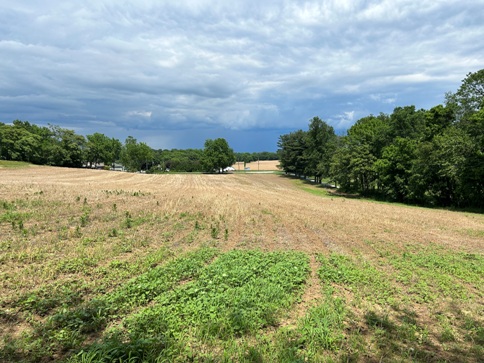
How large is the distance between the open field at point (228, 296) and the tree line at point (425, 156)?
20.3 metres

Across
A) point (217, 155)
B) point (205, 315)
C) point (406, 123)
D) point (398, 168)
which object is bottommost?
point (205, 315)

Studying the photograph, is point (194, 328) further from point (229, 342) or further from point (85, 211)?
point (85, 211)

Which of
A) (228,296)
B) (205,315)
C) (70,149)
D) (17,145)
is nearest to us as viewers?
(205,315)

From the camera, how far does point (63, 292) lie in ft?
20.0

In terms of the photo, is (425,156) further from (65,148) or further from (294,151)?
(65,148)

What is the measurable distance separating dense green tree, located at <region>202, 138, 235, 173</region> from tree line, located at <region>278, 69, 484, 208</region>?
47799 mm

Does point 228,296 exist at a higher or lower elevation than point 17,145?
lower

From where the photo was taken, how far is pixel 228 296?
20.1ft

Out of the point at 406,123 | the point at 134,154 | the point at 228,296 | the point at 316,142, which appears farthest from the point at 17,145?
the point at 406,123

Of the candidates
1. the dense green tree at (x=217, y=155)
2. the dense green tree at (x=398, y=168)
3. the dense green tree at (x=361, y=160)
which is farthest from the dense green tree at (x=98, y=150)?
the dense green tree at (x=398, y=168)

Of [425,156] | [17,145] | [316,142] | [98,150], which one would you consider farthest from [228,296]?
[98,150]

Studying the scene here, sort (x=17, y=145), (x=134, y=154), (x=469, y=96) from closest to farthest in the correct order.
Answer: (x=469, y=96)
(x=17, y=145)
(x=134, y=154)

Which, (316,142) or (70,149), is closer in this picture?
(316,142)

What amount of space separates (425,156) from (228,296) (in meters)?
34.4
